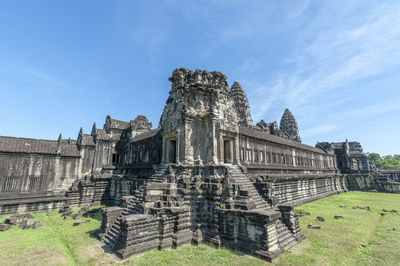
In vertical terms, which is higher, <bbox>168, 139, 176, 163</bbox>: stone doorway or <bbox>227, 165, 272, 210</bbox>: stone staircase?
<bbox>168, 139, 176, 163</bbox>: stone doorway

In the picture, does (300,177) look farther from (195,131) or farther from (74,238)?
(74,238)

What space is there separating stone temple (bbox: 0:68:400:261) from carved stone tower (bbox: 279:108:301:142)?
2846cm

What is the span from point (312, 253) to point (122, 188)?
20.7 m

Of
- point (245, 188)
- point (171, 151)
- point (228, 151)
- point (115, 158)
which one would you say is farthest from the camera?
point (115, 158)

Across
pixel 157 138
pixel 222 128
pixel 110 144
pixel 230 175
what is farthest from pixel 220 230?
pixel 110 144

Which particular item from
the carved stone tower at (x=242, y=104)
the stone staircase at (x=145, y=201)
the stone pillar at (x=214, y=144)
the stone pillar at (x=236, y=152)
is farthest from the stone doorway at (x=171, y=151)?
the carved stone tower at (x=242, y=104)

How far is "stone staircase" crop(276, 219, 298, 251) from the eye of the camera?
9883 mm

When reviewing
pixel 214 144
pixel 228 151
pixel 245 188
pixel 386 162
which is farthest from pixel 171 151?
pixel 386 162

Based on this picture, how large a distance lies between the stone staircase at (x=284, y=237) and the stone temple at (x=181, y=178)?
0.21 ft

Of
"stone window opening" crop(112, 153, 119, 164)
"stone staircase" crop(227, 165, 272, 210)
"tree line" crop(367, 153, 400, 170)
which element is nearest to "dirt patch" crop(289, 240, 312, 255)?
"stone staircase" crop(227, 165, 272, 210)

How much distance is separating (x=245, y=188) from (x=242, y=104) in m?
35.4

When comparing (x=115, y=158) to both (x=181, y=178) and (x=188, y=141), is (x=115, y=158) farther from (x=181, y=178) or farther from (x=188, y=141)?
(x=181, y=178)

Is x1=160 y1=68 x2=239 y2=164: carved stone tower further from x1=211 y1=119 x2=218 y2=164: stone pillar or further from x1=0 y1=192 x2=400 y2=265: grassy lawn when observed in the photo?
x1=0 y1=192 x2=400 y2=265: grassy lawn

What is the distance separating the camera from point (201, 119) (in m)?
14.5
